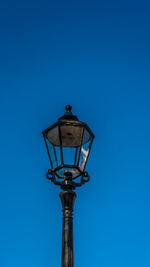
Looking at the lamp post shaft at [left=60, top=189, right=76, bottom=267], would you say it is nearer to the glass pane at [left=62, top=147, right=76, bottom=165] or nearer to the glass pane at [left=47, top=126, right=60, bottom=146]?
the glass pane at [left=62, top=147, right=76, bottom=165]

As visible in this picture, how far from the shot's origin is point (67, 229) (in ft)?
19.1

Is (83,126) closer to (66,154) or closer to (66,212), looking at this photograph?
(66,154)

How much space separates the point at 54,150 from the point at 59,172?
13.9 inches

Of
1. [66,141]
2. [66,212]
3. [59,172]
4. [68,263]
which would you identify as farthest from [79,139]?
[68,263]

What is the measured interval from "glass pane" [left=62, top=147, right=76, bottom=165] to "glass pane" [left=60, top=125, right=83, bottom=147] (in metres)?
0.06

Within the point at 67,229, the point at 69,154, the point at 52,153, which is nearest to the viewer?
the point at 67,229

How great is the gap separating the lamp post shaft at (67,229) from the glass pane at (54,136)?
30.4 inches

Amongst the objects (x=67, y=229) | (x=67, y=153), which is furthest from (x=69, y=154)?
(x=67, y=229)

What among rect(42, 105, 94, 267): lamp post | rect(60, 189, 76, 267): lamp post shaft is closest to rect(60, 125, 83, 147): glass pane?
rect(42, 105, 94, 267): lamp post

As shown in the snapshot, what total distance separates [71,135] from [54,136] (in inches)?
10.5

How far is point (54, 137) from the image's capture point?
625cm

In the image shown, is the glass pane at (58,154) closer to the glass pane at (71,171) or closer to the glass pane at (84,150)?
Answer: the glass pane at (71,171)

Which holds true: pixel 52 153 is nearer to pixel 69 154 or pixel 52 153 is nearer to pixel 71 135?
pixel 69 154

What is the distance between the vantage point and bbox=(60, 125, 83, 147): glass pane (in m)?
6.17
